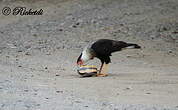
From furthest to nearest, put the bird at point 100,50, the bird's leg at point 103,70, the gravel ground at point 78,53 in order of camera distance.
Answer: the bird's leg at point 103,70
the bird at point 100,50
the gravel ground at point 78,53

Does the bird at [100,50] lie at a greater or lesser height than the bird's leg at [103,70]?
greater

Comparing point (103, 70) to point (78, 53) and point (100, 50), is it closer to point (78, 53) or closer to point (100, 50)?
point (100, 50)

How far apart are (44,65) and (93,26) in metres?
6.11

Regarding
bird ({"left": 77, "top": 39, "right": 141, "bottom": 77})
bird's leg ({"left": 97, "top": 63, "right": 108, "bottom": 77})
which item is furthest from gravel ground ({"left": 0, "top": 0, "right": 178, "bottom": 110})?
bird ({"left": 77, "top": 39, "right": 141, "bottom": 77})

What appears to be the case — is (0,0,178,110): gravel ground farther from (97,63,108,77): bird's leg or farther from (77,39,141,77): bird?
(77,39,141,77): bird

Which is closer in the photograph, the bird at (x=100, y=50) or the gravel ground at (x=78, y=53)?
the gravel ground at (x=78, y=53)

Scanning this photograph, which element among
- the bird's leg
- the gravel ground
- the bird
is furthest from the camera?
the bird's leg

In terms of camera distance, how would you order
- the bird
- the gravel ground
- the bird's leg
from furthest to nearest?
1. the bird's leg
2. the bird
3. the gravel ground

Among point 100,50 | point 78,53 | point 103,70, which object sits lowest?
point 78,53

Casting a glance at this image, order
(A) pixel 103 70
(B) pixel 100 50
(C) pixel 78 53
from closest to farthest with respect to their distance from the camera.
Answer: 1. (B) pixel 100 50
2. (A) pixel 103 70
3. (C) pixel 78 53

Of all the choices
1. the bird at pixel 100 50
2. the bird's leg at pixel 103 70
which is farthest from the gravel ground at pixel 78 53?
the bird at pixel 100 50

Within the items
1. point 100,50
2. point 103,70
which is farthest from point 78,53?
point 100,50

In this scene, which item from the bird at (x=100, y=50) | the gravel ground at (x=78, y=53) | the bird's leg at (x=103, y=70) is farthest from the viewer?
the bird's leg at (x=103, y=70)

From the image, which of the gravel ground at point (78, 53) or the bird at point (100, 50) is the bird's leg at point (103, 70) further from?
the gravel ground at point (78, 53)
